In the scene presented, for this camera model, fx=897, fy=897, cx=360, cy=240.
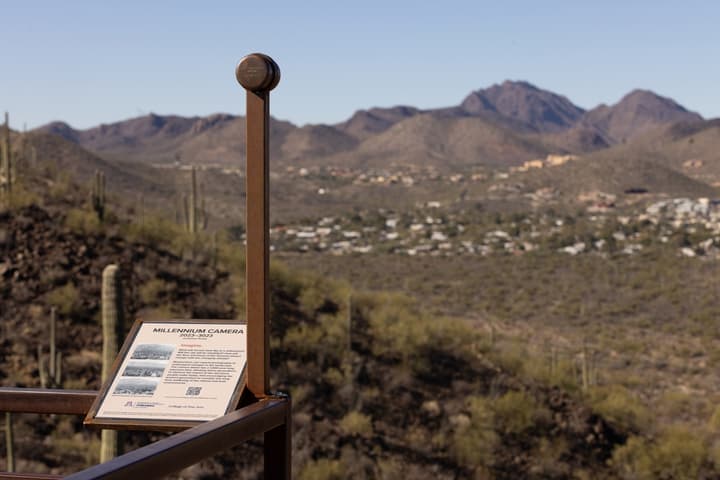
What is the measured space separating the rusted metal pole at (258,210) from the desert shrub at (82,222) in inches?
654

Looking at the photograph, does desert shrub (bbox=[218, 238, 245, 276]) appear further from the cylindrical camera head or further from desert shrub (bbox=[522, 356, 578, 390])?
the cylindrical camera head

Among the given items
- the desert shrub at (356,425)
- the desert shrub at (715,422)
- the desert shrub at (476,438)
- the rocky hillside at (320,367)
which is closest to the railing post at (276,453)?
the rocky hillside at (320,367)

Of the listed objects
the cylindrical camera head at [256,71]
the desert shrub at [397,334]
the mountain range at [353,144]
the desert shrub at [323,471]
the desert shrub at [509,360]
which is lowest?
the desert shrub at [323,471]

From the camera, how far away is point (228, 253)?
22.0 m

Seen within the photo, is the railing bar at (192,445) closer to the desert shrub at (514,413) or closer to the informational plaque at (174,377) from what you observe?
the informational plaque at (174,377)

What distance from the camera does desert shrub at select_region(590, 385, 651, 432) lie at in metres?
18.3

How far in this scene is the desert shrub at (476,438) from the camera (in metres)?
15.7

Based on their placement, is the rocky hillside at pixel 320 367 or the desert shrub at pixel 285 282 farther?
the desert shrub at pixel 285 282

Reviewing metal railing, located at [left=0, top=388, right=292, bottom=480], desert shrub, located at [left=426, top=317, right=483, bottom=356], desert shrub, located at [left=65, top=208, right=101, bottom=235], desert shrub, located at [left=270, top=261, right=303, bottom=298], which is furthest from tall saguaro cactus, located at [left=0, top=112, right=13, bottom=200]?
metal railing, located at [left=0, top=388, right=292, bottom=480]

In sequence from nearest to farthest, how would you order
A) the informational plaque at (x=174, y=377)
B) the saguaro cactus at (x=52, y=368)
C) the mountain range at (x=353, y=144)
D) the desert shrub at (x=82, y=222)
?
the informational plaque at (x=174, y=377) → the saguaro cactus at (x=52, y=368) → the desert shrub at (x=82, y=222) → the mountain range at (x=353, y=144)

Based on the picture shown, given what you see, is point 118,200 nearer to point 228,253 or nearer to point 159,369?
point 228,253

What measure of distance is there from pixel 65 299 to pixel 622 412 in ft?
37.0

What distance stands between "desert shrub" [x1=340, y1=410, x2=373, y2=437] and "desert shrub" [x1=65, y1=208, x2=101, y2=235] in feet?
23.7

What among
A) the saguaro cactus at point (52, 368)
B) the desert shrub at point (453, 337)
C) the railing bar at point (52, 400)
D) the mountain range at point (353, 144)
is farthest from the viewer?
the mountain range at point (353, 144)
